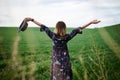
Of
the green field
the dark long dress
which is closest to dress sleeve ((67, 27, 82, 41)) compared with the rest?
the dark long dress

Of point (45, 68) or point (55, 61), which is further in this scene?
point (45, 68)

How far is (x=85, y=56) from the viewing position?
23.0 feet

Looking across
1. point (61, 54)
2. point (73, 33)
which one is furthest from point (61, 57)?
point (73, 33)

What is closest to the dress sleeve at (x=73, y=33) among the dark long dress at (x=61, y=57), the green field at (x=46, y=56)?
the dark long dress at (x=61, y=57)

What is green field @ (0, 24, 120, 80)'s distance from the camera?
4571mm

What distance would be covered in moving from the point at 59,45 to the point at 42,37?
20.2ft

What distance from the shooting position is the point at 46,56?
6734 mm

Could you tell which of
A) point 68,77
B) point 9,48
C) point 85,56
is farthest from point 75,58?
point 68,77

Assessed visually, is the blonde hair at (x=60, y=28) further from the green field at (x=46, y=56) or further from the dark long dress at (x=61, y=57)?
the green field at (x=46, y=56)

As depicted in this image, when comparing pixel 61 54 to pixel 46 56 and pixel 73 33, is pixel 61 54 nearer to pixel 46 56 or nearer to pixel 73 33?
pixel 73 33

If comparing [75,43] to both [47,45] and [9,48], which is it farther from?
[9,48]

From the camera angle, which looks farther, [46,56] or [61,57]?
[46,56]

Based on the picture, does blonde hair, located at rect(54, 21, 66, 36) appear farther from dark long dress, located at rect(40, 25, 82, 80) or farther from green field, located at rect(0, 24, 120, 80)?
green field, located at rect(0, 24, 120, 80)

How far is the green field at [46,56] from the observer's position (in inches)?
180
